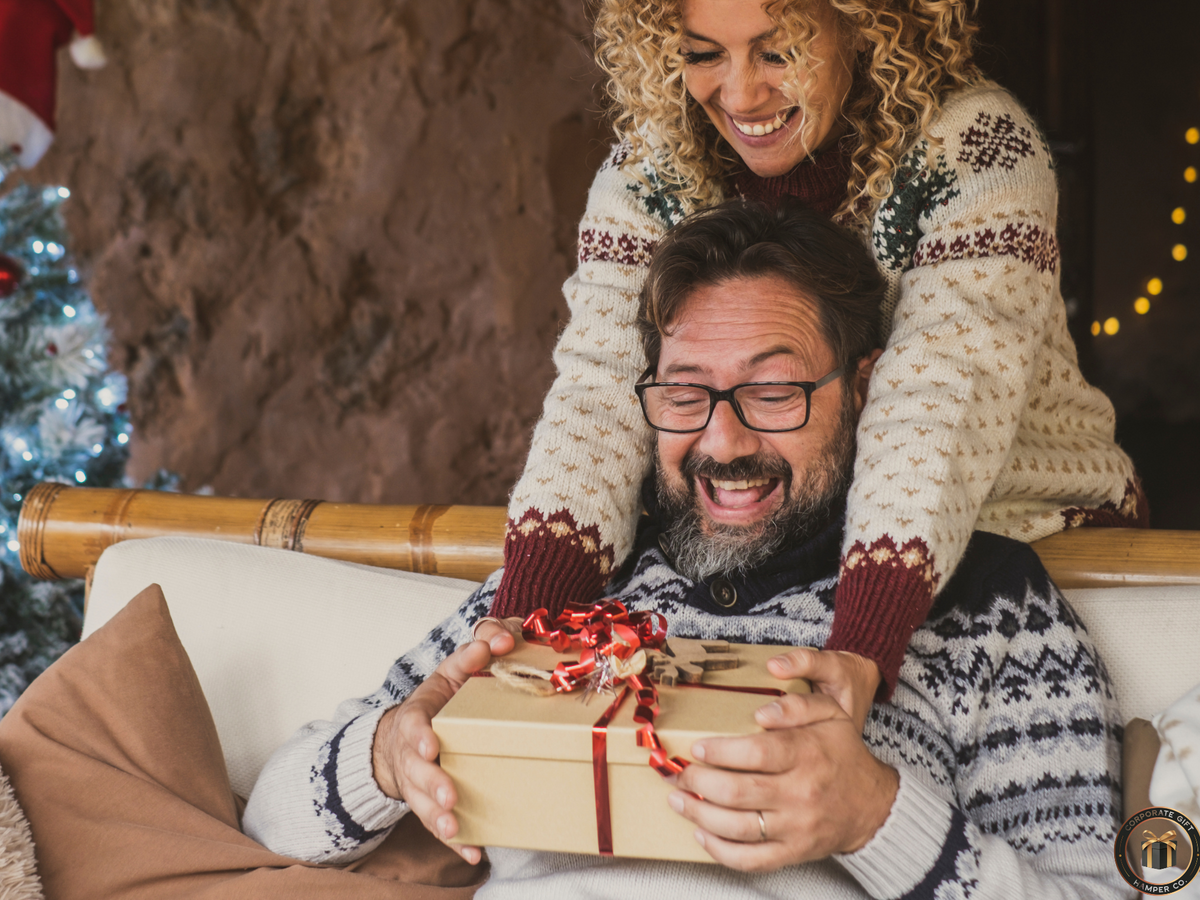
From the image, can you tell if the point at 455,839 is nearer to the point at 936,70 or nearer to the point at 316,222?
the point at 936,70

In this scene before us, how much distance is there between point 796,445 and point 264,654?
2.78 ft

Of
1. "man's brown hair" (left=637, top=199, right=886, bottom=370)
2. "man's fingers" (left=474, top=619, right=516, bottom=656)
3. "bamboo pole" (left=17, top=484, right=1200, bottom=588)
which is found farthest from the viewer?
"bamboo pole" (left=17, top=484, right=1200, bottom=588)

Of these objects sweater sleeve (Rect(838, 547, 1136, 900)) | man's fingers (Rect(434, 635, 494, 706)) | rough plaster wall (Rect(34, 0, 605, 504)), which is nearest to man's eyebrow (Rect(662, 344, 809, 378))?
sweater sleeve (Rect(838, 547, 1136, 900))

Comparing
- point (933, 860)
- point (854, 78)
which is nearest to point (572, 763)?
point (933, 860)

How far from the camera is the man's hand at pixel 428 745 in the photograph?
0.91 metres

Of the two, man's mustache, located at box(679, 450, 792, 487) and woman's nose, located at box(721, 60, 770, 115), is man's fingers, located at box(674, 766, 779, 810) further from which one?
woman's nose, located at box(721, 60, 770, 115)

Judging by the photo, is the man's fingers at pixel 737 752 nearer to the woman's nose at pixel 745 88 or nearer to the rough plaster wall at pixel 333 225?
the woman's nose at pixel 745 88

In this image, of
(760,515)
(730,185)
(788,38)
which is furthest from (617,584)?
(788,38)

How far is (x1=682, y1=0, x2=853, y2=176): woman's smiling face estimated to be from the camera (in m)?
1.26

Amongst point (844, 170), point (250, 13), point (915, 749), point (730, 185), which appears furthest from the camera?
point (250, 13)

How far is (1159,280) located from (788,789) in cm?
466

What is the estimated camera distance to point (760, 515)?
4.35 feet

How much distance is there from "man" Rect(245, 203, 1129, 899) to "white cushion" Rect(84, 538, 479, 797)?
19 centimetres

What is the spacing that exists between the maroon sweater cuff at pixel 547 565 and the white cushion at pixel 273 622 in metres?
0.29
